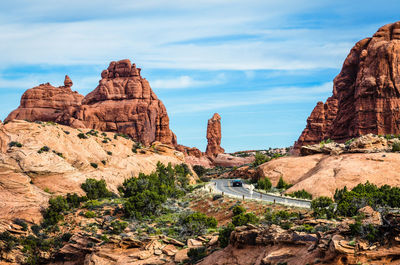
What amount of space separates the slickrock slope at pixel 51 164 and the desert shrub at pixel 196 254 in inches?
877

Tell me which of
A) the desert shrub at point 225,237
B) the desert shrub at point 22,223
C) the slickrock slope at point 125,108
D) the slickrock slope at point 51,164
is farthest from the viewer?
the slickrock slope at point 125,108

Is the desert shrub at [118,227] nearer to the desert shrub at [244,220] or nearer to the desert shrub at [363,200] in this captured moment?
the desert shrub at [244,220]

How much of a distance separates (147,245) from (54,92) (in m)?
90.3

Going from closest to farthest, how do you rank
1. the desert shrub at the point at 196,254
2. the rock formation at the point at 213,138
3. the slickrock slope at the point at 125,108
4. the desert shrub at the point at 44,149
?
the desert shrub at the point at 196,254 < the desert shrub at the point at 44,149 < the slickrock slope at the point at 125,108 < the rock formation at the point at 213,138

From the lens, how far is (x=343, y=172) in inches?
2115

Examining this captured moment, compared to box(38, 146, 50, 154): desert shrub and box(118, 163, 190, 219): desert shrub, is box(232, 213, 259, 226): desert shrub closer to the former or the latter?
box(118, 163, 190, 219): desert shrub

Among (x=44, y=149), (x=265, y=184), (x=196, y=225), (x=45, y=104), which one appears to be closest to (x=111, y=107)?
(x=45, y=104)

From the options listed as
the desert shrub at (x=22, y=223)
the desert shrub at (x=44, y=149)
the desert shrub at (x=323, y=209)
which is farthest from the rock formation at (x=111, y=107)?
the desert shrub at (x=323, y=209)

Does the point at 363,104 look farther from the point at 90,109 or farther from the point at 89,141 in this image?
the point at 90,109

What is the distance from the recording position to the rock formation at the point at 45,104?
4313 inches

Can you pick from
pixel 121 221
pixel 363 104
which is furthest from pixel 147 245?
pixel 363 104

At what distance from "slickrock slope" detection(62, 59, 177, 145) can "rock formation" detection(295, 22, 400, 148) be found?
1734 inches

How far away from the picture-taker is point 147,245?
35.0 m

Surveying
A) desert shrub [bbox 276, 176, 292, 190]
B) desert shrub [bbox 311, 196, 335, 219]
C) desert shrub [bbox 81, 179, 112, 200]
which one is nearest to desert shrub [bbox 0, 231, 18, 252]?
desert shrub [bbox 81, 179, 112, 200]
